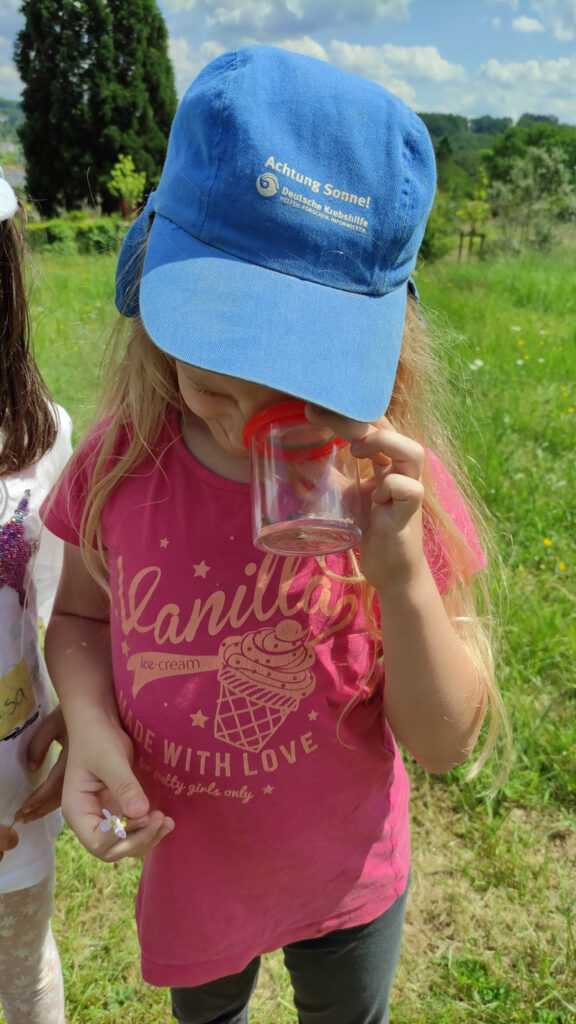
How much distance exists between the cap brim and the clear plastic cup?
0.07 meters

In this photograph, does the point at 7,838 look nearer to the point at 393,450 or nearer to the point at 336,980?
the point at 336,980

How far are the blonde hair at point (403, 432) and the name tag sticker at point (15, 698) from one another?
0.86 feet

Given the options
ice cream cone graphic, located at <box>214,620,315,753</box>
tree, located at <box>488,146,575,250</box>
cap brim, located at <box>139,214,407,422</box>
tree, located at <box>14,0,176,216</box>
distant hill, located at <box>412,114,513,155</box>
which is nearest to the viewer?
cap brim, located at <box>139,214,407,422</box>

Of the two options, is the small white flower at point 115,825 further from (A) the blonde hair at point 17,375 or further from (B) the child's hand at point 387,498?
(A) the blonde hair at point 17,375

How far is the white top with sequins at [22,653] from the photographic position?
1.33 metres

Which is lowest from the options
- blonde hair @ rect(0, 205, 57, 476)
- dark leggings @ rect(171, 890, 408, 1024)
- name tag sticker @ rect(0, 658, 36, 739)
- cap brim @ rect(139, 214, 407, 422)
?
dark leggings @ rect(171, 890, 408, 1024)

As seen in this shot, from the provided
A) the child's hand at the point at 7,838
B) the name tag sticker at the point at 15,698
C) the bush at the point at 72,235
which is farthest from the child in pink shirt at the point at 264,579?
the bush at the point at 72,235

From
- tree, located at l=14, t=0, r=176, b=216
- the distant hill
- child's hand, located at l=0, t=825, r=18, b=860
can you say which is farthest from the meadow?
the distant hill

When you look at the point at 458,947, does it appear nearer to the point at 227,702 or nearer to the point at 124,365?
the point at 227,702

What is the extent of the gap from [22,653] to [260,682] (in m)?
0.51

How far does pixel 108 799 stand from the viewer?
112cm

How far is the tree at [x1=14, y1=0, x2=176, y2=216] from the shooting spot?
86.6 ft

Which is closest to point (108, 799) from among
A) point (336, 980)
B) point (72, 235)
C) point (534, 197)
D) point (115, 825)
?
point (115, 825)

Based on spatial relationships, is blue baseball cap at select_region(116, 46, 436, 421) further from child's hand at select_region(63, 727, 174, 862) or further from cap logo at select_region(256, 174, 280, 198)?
child's hand at select_region(63, 727, 174, 862)
